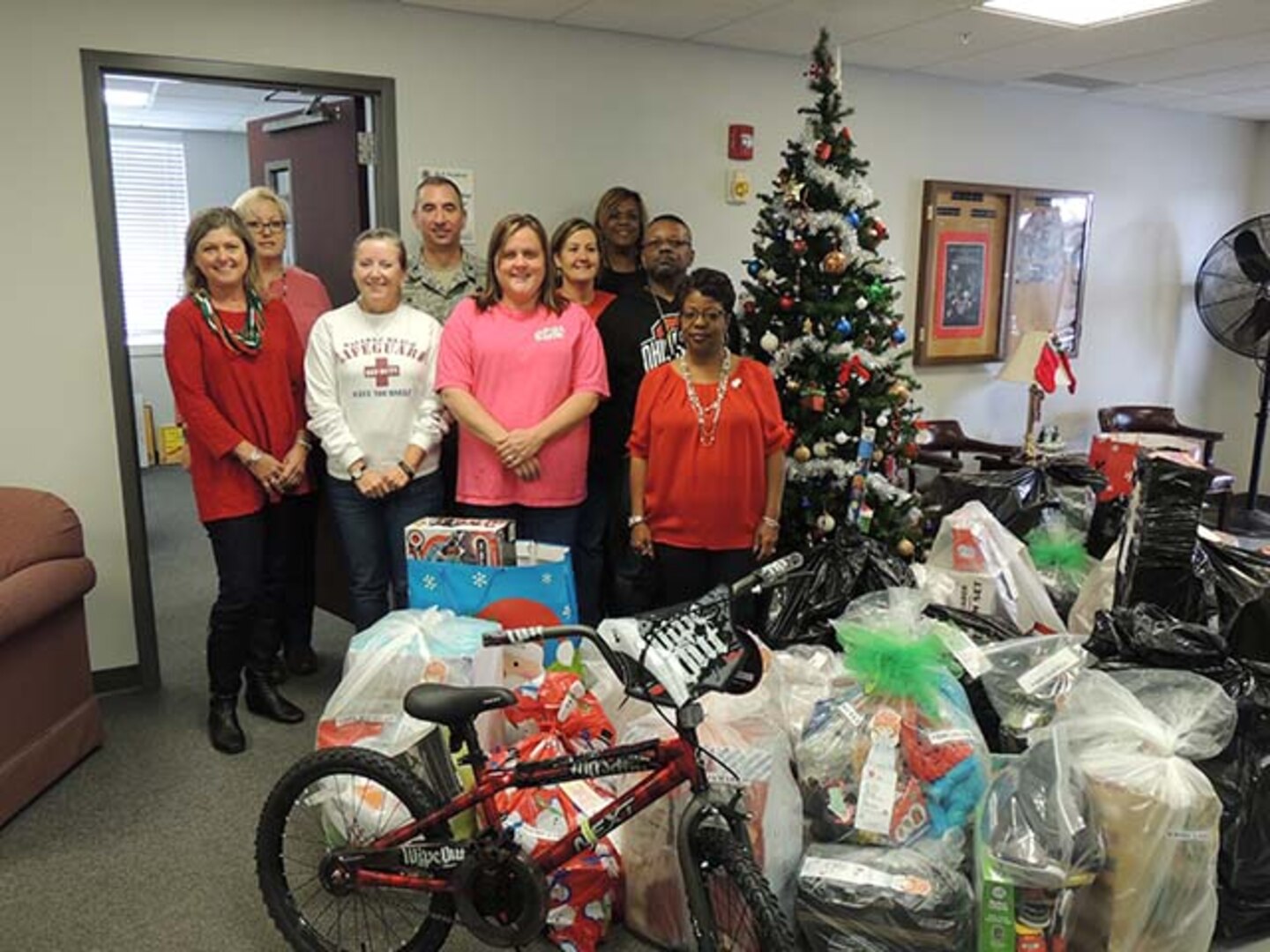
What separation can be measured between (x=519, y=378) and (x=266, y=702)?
Answer: 1.33 metres

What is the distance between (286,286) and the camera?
3.19 m

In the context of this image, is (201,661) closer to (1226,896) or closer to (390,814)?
(390,814)

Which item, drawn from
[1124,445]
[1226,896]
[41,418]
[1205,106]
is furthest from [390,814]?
[1205,106]

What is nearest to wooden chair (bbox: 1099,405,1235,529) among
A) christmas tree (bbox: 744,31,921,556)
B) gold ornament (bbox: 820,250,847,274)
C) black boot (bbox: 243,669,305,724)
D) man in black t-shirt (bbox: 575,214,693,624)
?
christmas tree (bbox: 744,31,921,556)

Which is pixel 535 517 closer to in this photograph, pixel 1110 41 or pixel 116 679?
pixel 116 679

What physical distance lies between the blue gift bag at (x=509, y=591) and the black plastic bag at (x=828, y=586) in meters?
0.56

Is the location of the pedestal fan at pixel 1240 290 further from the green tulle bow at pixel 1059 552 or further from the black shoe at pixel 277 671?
the black shoe at pixel 277 671

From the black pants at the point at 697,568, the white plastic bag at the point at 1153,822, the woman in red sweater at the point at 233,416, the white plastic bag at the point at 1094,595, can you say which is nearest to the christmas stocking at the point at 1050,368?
the white plastic bag at the point at 1094,595

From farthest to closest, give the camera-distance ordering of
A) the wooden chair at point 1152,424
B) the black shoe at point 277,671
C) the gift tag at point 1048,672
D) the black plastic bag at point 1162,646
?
the wooden chair at point 1152,424, the black shoe at point 277,671, the gift tag at point 1048,672, the black plastic bag at point 1162,646

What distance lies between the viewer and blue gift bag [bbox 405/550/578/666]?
2.52 m

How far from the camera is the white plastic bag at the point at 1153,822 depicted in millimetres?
1788

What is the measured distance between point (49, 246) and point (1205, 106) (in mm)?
5770

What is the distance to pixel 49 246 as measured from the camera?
300 centimetres

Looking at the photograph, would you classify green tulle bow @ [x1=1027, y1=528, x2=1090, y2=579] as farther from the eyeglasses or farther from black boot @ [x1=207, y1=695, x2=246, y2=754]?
black boot @ [x1=207, y1=695, x2=246, y2=754]
